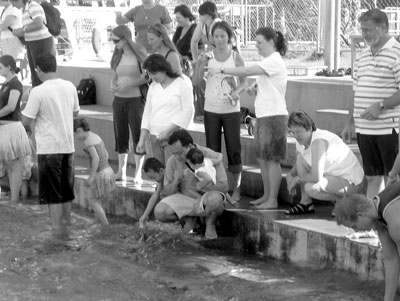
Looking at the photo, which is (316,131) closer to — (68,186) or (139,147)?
(139,147)

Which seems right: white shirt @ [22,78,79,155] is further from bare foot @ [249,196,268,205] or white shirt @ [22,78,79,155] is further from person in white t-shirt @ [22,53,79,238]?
bare foot @ [249,196,268,205]

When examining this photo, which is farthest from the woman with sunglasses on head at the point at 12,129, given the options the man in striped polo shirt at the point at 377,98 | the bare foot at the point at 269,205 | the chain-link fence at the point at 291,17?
the chain-link fence at the point at 291,17

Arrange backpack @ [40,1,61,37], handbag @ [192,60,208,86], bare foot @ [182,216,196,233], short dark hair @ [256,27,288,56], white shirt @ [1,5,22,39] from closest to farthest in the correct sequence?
short dark hair @ [256,27,288,56] → bare foot @ [182,216,196,233] → handbag @ [192,60,208,86] → backpack @ [40,1,61,37] → white shirt @ [1,5,22,39]

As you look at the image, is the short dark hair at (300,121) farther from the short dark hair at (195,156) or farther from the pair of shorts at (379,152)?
the short dark hair at (195,156)

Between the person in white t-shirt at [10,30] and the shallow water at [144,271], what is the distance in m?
5.12

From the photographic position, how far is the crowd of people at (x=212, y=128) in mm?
7254

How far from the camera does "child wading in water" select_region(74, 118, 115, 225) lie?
8.70 meters

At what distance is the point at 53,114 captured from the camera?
8.37 meters

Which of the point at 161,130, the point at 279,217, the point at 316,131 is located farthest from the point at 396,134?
the point at 161,130

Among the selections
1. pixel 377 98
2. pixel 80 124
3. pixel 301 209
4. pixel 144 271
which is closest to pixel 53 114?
pixel 80 124

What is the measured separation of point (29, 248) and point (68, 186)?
712 mm

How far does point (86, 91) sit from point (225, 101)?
572 centimetres

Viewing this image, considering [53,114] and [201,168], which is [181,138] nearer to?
[201,168]

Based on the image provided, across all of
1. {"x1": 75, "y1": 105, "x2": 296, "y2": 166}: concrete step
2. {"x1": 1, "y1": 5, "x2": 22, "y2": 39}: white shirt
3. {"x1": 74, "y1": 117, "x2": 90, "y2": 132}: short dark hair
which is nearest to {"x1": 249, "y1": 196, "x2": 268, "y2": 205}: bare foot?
{"x1": 75, "y1": 105, "x2": 296, "y2": 166}: concrete step
